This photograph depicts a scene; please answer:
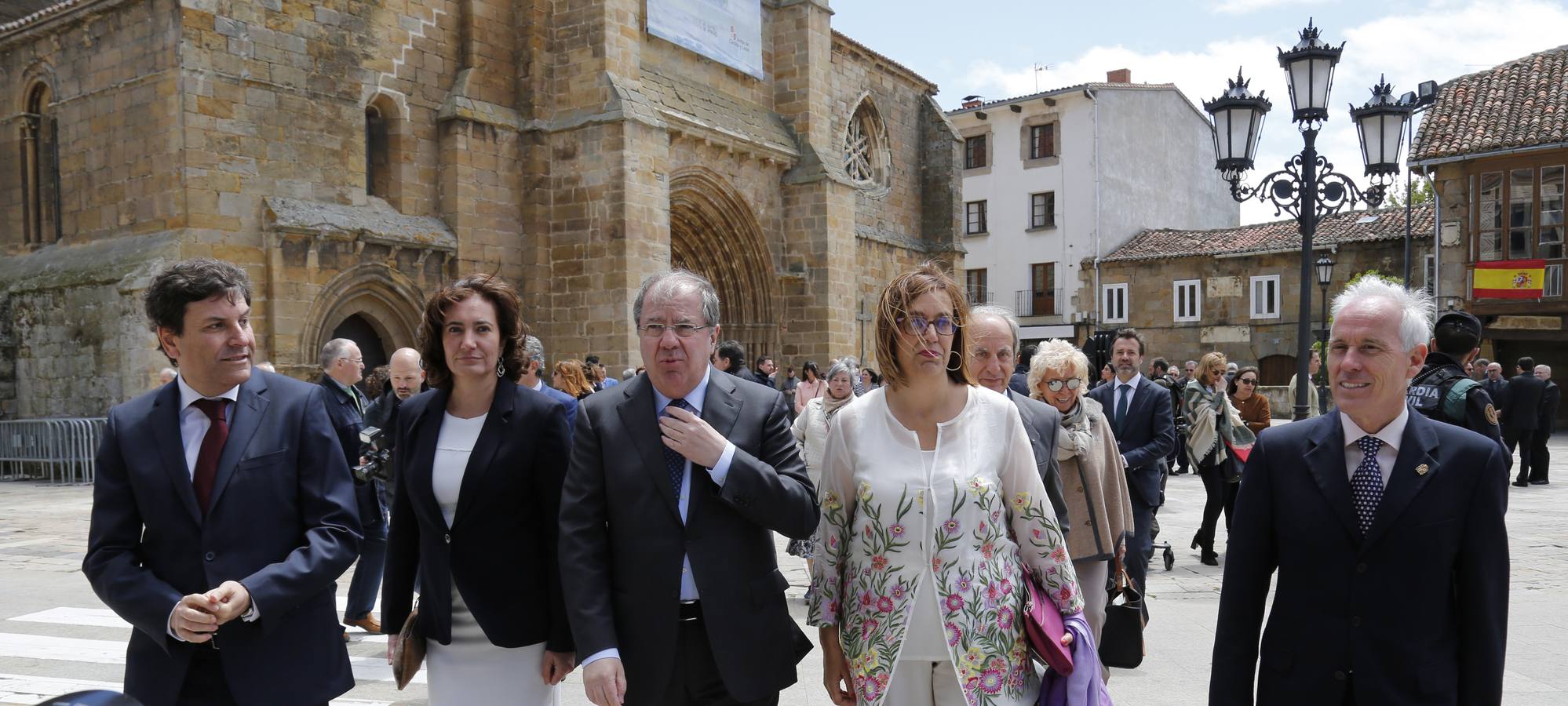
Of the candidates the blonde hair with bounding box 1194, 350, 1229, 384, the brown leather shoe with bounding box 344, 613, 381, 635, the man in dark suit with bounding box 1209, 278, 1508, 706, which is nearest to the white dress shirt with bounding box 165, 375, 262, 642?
the man in dark suit with bounding box 1209, 278, 1508, 706

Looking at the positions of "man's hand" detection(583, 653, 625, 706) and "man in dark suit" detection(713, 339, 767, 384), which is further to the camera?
"man in dark suit" detection(713, 339, 767, 384)

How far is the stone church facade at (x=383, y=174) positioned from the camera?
489 inches

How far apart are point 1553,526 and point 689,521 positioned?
10.6 m

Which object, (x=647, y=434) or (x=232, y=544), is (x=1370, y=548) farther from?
(x=232, y=544)

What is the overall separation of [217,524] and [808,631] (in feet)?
13.7

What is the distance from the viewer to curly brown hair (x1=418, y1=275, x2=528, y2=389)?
10.2ft

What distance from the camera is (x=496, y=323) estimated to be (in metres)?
3.13

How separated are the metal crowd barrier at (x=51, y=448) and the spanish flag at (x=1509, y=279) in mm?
25752

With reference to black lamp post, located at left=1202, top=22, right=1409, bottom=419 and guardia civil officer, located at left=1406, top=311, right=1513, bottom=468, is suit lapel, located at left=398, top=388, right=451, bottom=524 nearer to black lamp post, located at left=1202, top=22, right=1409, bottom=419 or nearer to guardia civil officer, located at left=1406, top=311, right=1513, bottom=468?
guardia civil officer, located at left=1406, top=311, right=1513, bottom=468

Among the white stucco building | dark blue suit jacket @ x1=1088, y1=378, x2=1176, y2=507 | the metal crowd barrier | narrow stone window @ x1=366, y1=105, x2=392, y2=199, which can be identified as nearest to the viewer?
dark blue suit jacket @ x1=1088, y1=378, x2=1176, y2=507

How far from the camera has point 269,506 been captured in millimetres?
2697

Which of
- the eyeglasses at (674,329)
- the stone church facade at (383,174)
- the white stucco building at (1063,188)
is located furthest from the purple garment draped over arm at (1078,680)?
the white stucco building at (1063,188)

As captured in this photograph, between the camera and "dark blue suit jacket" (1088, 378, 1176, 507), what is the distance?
12.6ft

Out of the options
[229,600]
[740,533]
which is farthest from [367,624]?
[740,533]
